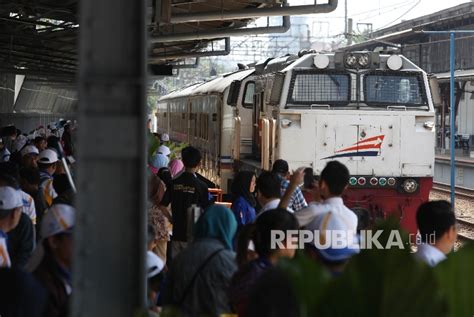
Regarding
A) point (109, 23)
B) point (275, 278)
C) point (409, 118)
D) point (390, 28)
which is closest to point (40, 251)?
point (109, 23)

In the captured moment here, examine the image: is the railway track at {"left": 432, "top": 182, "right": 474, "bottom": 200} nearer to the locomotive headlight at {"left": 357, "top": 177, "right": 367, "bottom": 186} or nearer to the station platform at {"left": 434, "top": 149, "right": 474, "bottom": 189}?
the station platform at {"left": 434, "top": 149, "right": 474, "bottom": 189}

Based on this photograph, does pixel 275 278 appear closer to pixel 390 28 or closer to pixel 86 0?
pixel 86 0

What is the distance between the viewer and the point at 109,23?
12.7 ft

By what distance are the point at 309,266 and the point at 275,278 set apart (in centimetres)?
15

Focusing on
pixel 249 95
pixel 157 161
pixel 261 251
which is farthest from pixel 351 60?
pixel 261 251

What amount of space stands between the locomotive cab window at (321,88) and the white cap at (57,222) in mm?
9524

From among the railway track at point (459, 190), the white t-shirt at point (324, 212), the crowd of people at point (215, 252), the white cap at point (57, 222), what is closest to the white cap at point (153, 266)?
the crowd of people at point (215, 252)

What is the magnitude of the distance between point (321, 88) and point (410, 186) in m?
2.04

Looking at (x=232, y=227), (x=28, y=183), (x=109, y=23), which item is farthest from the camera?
(x=28, y=183)

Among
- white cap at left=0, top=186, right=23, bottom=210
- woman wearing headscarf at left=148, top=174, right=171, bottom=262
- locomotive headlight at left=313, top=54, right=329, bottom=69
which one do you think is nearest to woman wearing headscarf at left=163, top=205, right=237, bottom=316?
white cap at left=0, top=186, right=23, bottom=210

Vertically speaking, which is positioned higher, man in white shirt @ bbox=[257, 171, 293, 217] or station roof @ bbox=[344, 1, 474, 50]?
station roof @ bbox=[344, 1, 474, 50]

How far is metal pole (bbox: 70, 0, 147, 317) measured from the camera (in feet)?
12.7

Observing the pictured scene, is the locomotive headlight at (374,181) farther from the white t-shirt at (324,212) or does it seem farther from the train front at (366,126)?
the white t-shirt at (324,212)

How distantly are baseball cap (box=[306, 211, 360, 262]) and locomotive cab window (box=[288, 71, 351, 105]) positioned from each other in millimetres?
8112
